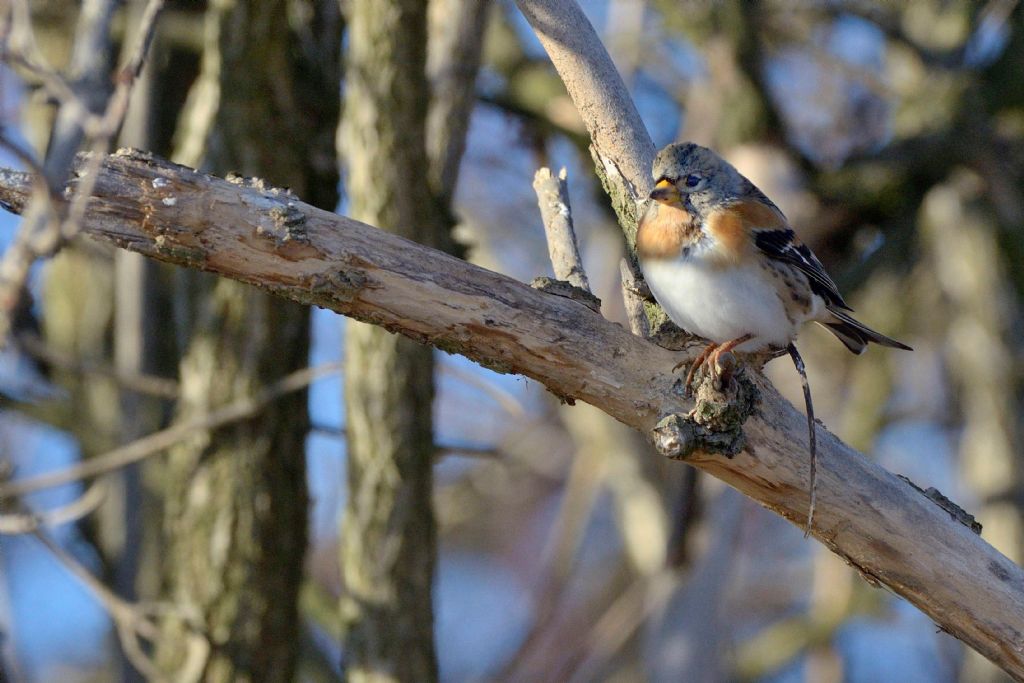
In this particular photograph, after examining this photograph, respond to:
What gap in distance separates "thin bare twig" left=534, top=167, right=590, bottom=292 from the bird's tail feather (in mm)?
861

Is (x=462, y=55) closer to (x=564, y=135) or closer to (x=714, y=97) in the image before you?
(x=564, y=135)

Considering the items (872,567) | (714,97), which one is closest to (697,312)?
(872,567)

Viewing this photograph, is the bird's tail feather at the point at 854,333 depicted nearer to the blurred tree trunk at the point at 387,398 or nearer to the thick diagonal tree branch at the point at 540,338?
the thick diagonal tree branch at the point at 540,338

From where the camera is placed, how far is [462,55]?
4871 millimetres

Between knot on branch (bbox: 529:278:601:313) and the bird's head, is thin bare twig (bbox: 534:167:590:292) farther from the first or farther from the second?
the bird's head

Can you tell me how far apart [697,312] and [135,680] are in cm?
354

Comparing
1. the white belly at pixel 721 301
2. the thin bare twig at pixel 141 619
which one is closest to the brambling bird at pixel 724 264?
the white belly at pixel 721 301

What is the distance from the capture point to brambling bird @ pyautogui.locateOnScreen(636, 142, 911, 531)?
119 inches

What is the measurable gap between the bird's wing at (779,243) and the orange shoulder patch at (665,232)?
18 cm

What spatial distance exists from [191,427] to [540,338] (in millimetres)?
1960

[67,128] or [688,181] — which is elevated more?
[688,181]

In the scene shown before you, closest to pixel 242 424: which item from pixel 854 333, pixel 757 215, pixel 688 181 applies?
pixel 688 181

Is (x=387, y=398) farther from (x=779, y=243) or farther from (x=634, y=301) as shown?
(x=779, y=243)

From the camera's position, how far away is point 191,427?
4191 mm
